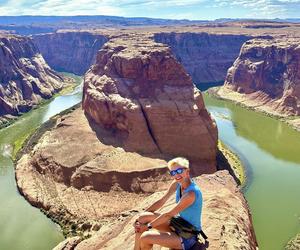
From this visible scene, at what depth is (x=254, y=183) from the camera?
49.8m

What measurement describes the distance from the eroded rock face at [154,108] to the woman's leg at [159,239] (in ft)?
118

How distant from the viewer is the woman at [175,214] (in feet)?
40.2

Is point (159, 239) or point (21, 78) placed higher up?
point (159, 239)

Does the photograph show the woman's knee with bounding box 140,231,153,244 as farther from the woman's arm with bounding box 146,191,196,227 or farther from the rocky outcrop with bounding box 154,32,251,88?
the rocky outcrop with bounding box 154,32,251,88

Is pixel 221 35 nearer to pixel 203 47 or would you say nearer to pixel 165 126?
pixel 203 47

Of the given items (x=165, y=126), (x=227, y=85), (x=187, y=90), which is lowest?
(x=227, y=85)

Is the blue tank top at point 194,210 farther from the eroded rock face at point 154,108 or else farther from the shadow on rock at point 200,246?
the eroded rock face at point 154,108

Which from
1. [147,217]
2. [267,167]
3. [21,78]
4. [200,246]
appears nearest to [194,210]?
[147,217]

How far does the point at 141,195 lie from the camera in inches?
1668

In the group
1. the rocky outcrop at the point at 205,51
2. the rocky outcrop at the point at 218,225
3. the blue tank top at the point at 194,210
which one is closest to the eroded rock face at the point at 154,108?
the rocky outcrop at the point at 218,225

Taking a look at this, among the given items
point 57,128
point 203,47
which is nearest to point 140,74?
point 57,128

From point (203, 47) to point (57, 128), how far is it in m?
95.5

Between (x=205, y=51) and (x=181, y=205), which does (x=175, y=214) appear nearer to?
(x=181, y=205)

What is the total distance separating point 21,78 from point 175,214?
10042cm
